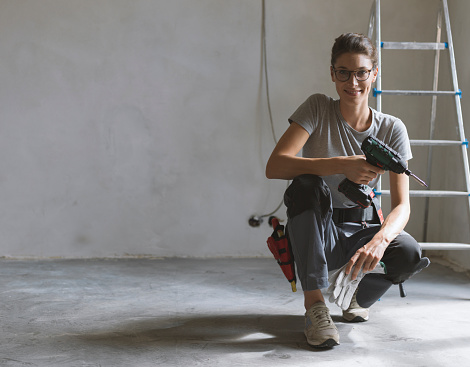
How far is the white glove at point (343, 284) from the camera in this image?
2.13 meters

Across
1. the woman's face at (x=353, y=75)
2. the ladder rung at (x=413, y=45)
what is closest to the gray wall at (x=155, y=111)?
the ladder rung at (x=413, y=45)

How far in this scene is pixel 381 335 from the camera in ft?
7.30

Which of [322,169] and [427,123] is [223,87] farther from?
[322,169]

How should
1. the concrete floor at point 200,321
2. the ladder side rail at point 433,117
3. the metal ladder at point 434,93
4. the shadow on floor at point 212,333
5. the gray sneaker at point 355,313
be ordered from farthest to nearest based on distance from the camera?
the ladder side rail at point 433,117 → the metal ladder at point 434,93 → the gray sneaker at point 355,313 → the shadow on floor at point 212,333 → the concrete floor at point 200,321

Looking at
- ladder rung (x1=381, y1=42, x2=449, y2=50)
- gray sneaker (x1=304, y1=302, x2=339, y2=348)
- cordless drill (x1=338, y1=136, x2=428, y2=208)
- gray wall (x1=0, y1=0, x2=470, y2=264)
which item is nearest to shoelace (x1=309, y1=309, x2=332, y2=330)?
gray sneaker (x1=304, y1=302, x2=339, y2=348)

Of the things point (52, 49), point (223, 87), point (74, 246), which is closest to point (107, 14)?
point (52, 49)

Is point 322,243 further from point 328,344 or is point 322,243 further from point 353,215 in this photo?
point 328,344

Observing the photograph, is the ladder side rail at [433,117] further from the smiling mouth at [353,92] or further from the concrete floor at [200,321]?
the smiling mouth at [353,92]

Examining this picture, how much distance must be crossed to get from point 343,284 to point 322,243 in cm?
20

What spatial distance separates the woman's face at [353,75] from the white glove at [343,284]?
2.26 ft

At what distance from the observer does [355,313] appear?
237 centimetres

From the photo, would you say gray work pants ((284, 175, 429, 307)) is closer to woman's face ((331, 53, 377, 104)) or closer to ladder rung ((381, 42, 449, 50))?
woman's face ((331, 53, 377, 104))

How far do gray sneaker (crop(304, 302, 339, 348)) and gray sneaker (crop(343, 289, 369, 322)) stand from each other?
0.31m

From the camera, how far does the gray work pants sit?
2.07 meters
